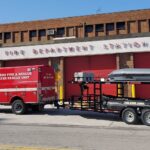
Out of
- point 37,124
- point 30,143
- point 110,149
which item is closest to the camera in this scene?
point 110,149

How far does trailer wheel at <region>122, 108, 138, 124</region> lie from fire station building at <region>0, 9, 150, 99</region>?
1202cm

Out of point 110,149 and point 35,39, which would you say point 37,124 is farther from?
point 35,39

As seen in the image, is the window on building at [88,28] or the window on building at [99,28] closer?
the window on building at [99,28]

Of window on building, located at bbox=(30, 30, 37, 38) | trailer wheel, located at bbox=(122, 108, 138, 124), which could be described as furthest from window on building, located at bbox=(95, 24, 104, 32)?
trailer wheel, located at bbox=(122, 108, 138, 124)

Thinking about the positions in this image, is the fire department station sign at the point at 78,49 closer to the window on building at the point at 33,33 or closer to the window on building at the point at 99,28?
the window on building at the point at 33,33

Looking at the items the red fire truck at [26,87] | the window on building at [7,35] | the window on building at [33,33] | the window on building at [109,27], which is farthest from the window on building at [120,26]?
the red fire truck at [26,87]

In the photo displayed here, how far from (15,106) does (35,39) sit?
57.5ft

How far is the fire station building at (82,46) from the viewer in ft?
95.8

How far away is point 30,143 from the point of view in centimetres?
1145

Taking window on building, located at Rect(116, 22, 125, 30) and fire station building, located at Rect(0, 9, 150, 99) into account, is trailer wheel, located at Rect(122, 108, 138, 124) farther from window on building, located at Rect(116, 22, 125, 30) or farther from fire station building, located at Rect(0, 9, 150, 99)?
window on building, located at Rect(116, 22, 125, 30)

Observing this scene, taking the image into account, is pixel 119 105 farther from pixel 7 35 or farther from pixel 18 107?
pixel 7 35

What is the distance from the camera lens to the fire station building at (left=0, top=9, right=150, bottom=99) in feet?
95.8

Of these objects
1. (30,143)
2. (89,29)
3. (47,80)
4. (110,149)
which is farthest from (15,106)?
(89,29)

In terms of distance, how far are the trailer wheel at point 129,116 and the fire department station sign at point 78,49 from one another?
39.5ft
